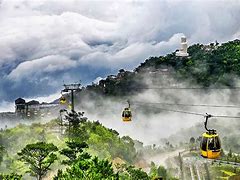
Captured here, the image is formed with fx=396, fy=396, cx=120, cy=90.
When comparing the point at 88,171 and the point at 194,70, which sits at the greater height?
the point at 194,70

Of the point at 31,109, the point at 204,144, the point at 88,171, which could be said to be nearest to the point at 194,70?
the point at 31,109

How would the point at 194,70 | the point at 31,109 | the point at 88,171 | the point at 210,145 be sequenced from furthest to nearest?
1. the point at 194,70
2. the point at 31,109
3. the point at 88,171
4. the point at 210,145

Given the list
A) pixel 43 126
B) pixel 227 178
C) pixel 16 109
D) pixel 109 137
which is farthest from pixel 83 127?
pixel 16 109

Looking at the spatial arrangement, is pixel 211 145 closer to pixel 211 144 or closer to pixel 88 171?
pixel 211 144

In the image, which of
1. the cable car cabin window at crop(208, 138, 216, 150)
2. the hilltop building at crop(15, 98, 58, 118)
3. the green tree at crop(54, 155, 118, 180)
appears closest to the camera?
the cable car cabin window at crop(208, 138, 216, 150)

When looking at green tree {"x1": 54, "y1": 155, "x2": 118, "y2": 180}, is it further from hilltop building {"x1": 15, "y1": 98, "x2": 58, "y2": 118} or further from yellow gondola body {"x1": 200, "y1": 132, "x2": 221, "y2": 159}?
hilltop building {"x1": 15, "y1": 98, "x2": 58, "y2": 118}

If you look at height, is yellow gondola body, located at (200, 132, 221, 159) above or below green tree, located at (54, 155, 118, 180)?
above

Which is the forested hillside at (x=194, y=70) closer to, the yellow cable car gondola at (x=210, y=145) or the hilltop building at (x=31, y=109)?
the hilltop building at (x=31, y=109)

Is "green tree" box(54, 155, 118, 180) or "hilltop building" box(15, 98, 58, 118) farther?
"hilltop building" box(15, 98, 58, 118)

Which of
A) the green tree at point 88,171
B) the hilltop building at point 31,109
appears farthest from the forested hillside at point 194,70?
the green tree at point 88,171

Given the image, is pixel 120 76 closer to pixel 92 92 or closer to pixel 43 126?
pixel 92 92

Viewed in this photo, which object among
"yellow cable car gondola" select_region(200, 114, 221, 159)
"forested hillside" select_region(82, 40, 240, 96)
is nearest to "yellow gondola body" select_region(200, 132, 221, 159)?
A: "yellow cable car gondola" select_region(200, 114, 221, 159)
